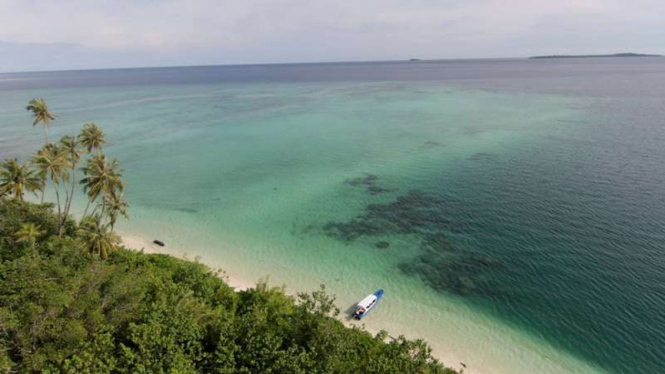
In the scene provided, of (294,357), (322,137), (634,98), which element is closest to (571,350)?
(294,357)

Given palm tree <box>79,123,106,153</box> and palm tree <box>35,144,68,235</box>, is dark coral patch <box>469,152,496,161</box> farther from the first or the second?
palm tree <box>35,144,68,235</box>

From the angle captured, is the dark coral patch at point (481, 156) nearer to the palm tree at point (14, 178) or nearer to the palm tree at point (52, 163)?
the palm tree at point (52, 163)

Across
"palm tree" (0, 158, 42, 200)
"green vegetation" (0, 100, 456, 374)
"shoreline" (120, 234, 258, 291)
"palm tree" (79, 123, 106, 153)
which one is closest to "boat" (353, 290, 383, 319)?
"green vegetation" (0, 100, 456, 374)

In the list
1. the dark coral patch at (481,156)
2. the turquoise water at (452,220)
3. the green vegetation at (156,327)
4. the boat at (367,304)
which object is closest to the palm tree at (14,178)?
the green vegetation at (156,327)

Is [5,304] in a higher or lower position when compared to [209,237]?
higher

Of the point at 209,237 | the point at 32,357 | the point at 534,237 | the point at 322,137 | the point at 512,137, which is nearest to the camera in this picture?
the point at 32,357

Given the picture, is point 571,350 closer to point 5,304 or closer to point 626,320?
point 626,320

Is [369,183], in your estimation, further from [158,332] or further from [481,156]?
[158,332]

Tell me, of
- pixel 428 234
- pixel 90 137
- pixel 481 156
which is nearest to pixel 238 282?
pixel 90 137
